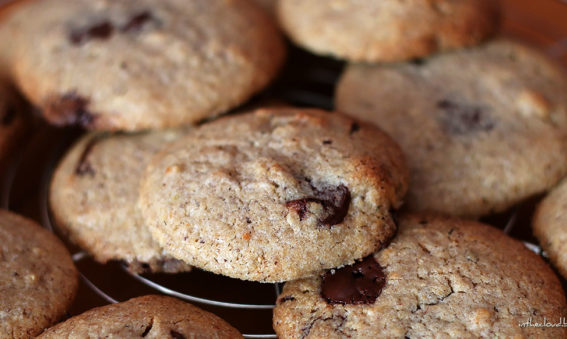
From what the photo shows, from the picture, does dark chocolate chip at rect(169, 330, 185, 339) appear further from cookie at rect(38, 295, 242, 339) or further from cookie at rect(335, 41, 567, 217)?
cookie at rect(335, 41, 567, 217)

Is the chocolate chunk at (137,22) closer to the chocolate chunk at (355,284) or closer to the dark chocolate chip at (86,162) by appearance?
the dark chocolate chip at (86,162)

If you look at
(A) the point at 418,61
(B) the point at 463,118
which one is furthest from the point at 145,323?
(A) the point at 418,61

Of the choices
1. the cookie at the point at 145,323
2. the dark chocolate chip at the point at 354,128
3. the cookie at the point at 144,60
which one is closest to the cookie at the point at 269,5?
the cookie at the point at 144,60

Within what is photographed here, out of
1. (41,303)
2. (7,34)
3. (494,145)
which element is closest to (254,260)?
(41,303)

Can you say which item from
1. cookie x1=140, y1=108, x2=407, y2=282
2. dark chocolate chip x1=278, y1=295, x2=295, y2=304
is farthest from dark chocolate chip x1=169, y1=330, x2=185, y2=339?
dark chocolate chip x1=278, y1=295, x2=295, y2=304

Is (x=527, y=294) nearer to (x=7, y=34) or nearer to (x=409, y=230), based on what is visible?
(x=409, y=230)

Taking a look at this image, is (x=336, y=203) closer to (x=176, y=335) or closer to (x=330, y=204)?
(x=330, y=204)
